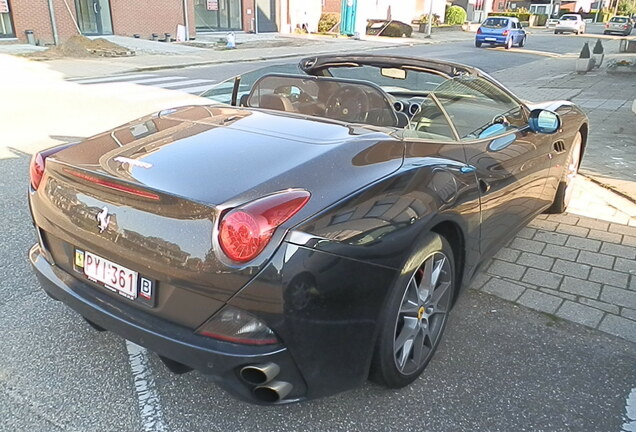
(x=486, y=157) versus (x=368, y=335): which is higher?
(x=486, y=157)

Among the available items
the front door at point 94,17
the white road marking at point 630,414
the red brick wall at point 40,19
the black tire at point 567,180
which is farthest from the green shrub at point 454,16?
the white road marking at point 630,414

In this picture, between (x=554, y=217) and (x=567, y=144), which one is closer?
(x=567, y=144)

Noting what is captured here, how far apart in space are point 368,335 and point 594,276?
238 centimetres

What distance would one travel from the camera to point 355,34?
32625 millimetres

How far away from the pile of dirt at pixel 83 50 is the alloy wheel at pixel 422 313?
18536 mm

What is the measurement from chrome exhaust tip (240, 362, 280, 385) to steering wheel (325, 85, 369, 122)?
164 centimetres

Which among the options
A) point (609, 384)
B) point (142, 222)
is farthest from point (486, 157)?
point (142, 222)

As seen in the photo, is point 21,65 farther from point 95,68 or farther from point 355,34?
point 355,34

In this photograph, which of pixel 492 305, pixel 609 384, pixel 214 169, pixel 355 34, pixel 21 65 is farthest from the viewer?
pixel 355 34

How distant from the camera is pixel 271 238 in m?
1.82

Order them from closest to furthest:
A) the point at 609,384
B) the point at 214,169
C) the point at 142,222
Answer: the point at 142,222 → the point at 214,169 → the point at 609,384

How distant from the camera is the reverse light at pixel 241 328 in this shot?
6.12ft

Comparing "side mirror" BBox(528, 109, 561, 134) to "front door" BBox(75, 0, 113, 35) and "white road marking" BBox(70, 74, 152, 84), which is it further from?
"front door" BBox(75, 0, 113, 35)

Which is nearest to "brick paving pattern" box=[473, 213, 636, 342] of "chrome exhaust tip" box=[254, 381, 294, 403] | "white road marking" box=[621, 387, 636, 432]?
"white road marking" box=[621, 387, 636, 432]
